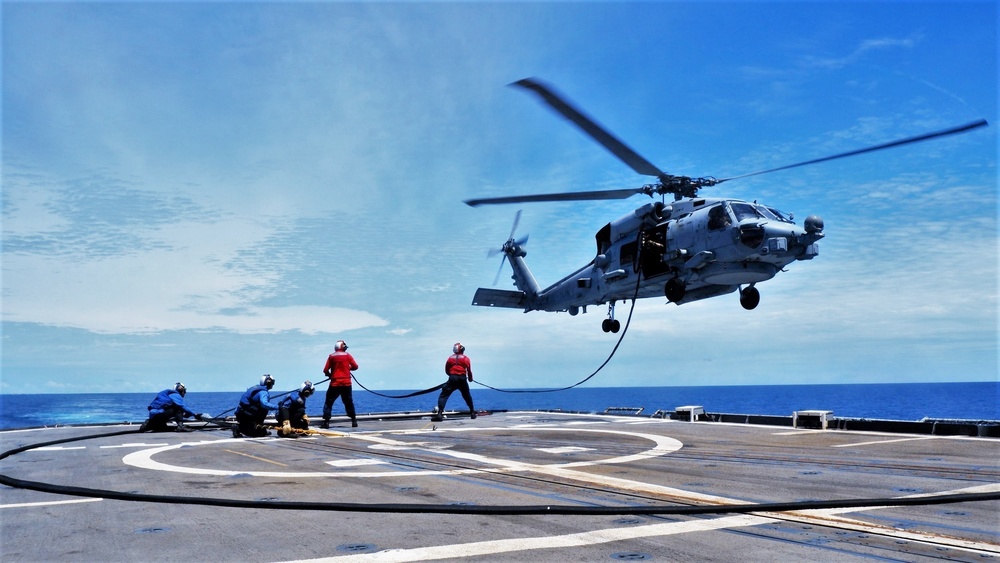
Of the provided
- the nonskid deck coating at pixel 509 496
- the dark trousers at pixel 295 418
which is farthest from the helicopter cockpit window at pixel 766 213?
the dark trousers at pixel 295 418

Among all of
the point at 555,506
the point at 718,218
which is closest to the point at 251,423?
the point at 555,506

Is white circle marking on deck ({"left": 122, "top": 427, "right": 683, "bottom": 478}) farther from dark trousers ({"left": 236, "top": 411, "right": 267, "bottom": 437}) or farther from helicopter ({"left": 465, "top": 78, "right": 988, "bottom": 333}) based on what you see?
helicopter ({"left": 465, "top": 78, "right": 988, "bottom": 333})

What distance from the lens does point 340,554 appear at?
5547 mm

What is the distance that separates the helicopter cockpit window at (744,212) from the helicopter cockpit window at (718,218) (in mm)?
279

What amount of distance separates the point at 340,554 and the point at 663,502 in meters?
3.66

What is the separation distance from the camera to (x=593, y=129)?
677 inches

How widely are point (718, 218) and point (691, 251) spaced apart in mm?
1329

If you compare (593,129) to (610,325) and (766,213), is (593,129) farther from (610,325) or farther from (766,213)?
(610,325)

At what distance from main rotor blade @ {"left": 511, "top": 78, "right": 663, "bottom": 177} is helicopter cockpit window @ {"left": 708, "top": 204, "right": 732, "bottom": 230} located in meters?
2.01

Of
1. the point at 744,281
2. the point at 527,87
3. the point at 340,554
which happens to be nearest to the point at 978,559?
the point at 340,554

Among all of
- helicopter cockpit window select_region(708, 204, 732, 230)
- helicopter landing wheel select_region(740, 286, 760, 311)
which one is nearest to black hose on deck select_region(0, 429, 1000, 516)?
helicopter cockpit window select_region(708, 204, 732, 230)

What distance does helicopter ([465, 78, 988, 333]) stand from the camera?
65.3 feet

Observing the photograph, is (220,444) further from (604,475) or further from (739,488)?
(739,488)

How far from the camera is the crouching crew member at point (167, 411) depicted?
19141mm
